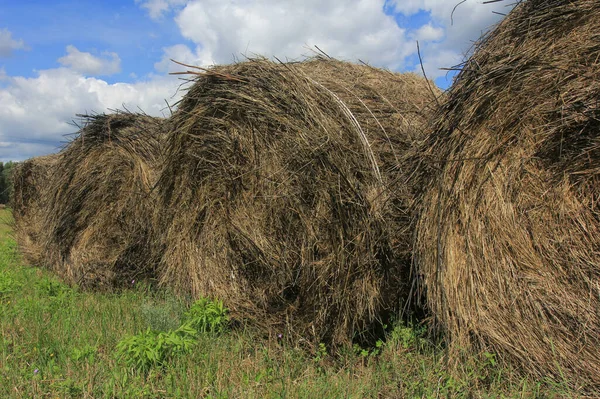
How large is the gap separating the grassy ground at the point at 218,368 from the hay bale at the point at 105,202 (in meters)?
1.31

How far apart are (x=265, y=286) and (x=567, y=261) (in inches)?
89.7

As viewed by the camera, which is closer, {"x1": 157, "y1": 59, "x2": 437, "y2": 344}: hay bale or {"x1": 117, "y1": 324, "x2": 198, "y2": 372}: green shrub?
{"x1": 117, "y1": 324, "x2": 198, "y2": 372}: green shrub

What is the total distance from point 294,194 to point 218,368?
1411 mm

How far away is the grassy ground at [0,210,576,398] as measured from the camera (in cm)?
285

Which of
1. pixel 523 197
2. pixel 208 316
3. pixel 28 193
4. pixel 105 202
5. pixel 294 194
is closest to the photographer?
pixel 523 197

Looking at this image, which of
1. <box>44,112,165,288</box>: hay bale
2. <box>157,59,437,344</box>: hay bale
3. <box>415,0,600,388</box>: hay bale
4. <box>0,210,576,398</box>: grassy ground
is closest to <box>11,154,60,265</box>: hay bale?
<box>44,112,165,288</box>: hay bale

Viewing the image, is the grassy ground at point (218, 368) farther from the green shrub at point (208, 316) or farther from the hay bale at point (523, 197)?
the hay bale at point (523, 197)

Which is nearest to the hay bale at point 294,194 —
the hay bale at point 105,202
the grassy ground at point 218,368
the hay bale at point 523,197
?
the grassy ground at point 218,368

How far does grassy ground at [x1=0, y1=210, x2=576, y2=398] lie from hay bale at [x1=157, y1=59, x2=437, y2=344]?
279 mm

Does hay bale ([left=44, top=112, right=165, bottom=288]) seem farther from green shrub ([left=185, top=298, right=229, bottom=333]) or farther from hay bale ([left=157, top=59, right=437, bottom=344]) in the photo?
green shrub ([left=185, top=298, right=229, bottom=333])

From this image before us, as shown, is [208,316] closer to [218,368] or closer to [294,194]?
[218,368]

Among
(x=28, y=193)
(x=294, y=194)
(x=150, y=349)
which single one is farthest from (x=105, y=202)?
(x=28, y=193)

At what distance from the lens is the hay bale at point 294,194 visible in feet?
11.3

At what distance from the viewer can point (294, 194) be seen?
3.81 m
